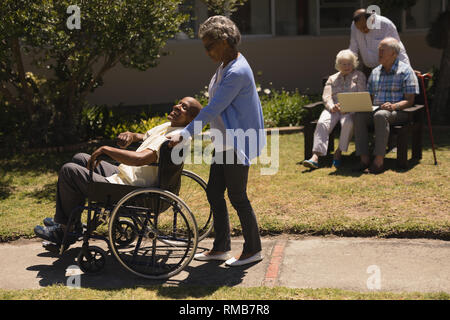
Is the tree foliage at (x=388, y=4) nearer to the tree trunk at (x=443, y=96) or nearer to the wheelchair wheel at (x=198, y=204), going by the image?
the tree trunk at (x=443, y=96)

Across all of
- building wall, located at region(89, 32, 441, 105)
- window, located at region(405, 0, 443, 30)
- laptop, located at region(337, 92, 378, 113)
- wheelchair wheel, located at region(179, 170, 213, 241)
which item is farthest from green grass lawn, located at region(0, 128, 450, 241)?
window, located at region(405, 0, 443, 30)

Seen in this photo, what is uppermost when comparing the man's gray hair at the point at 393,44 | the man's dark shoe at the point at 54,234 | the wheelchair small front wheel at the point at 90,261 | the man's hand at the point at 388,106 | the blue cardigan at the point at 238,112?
the man's gray hair at the point at 393,44

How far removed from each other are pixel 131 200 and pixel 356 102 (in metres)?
3.55

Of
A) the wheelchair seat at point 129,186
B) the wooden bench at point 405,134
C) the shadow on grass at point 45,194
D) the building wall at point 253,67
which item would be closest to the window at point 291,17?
the building wall at point 253,67

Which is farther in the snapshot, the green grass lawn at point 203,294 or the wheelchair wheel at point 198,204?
the wheelchair wheel at point 198,204

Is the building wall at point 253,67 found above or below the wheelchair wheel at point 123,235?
above

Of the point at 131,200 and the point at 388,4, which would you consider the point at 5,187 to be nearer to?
the point at 131,200

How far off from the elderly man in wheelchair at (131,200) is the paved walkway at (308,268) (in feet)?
0.52

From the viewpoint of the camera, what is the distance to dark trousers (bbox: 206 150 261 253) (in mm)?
4324

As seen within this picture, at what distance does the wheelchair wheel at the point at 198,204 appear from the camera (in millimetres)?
5102

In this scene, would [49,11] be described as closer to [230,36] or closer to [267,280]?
[230,36]

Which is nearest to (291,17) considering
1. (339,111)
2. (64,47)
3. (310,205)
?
(339,111)

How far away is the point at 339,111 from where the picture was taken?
7297 mm

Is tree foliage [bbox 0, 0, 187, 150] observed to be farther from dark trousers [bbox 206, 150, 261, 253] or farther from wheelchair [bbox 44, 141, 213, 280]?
dark trousers [bbox 206, 150, 261, 253]
